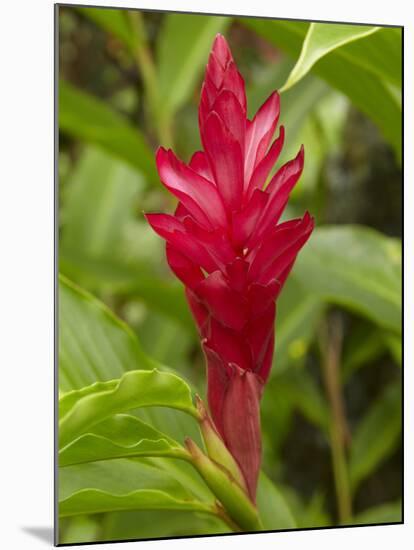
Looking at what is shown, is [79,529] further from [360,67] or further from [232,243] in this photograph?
[360,67]

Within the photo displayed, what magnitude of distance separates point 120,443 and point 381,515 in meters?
0.54

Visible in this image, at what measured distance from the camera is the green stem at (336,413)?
6.12ft

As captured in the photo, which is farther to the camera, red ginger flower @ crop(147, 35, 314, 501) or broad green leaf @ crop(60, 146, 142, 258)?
broad green leaf @ crop(60, 146, 142, 258)

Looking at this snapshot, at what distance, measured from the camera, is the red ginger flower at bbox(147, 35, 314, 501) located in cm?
158

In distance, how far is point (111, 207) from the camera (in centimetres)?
193

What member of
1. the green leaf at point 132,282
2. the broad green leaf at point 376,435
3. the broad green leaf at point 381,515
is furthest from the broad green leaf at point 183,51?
the broad green leaf at point 381,515

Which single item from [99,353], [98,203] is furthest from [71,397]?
[98,203]

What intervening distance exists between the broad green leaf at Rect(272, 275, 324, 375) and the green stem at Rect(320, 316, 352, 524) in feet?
0.18

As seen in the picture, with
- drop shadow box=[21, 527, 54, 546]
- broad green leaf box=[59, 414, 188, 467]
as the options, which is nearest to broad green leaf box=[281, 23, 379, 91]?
broad green leaf box=[59, 414, 188, 467]

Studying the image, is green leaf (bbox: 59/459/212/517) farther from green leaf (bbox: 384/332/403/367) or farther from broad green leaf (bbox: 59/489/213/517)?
green leaf (bbox: 384/332/403/367)

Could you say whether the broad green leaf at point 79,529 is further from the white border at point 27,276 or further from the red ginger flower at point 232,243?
the red ginger flower at point 232,243

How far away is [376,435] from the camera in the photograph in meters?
1.85

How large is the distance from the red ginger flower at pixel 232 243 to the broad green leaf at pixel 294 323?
0.30ft

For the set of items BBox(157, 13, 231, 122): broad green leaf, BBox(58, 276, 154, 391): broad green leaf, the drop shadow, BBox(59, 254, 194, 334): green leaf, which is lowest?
the drop shadow
